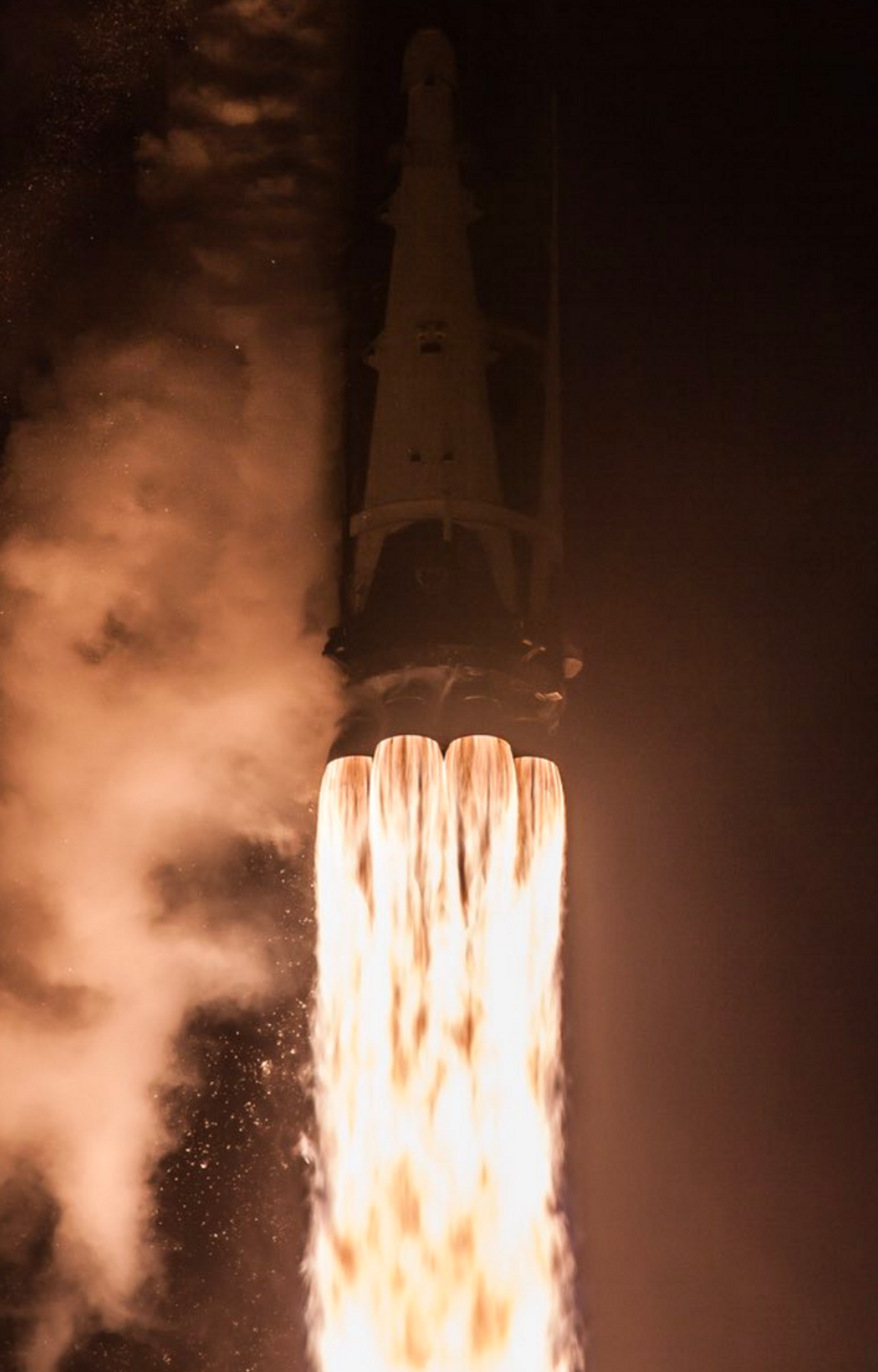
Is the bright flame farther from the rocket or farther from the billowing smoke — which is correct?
the billowing smoke

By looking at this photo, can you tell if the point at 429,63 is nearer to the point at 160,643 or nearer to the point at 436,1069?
the point at 160,643

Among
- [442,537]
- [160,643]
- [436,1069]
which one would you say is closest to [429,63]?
[442,537]

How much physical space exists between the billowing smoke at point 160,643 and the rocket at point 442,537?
1413 millimetres

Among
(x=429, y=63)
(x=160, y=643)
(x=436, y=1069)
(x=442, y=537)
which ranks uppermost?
(x=429, y=63)

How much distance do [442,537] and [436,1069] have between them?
1778mm

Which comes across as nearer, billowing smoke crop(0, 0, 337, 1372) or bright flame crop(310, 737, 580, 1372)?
bright flame crop(310, 737, 580, 1372)

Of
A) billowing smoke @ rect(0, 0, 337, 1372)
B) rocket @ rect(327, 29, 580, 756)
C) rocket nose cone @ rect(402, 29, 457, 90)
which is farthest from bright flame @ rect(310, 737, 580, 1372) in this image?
rocket nose cone @ rect(402, 29, 457, 90)

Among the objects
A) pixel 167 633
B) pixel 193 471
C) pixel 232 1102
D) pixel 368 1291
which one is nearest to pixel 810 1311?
pixel 368 1291

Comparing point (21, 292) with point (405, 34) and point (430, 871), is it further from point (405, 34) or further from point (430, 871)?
point (430, 871)

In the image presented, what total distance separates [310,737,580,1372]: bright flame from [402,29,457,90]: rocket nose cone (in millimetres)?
2578

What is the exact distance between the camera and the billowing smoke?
263 inches

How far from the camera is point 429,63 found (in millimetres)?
6527

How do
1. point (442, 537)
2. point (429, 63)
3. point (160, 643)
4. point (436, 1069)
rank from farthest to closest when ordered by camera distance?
1. point (160, 643)
2. point (429, 63)
3. point (436, 1069)
4. point (442, 537)

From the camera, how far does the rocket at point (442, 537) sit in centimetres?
566
